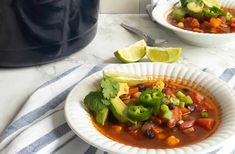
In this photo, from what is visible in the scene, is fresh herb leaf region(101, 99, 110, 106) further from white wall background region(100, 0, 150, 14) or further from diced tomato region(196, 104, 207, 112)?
white wall background region(100, 0, 150, 14)

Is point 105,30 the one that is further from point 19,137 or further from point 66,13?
point 19,137

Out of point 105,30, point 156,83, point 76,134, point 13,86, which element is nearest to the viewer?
point 76,134

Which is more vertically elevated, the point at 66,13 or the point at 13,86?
the point at 66,13

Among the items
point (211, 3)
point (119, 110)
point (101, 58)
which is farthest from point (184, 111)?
point (211, 3)

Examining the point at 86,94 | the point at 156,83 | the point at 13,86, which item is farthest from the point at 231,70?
the point at 13,86

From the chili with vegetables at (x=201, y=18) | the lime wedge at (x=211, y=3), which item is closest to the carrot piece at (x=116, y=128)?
the chili with vegetables at (x=201, y=18)

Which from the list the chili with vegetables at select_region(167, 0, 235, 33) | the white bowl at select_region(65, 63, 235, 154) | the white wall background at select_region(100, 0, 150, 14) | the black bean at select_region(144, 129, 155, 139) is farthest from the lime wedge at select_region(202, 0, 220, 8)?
the black bean at select_region(144, 129, 155, 139)
